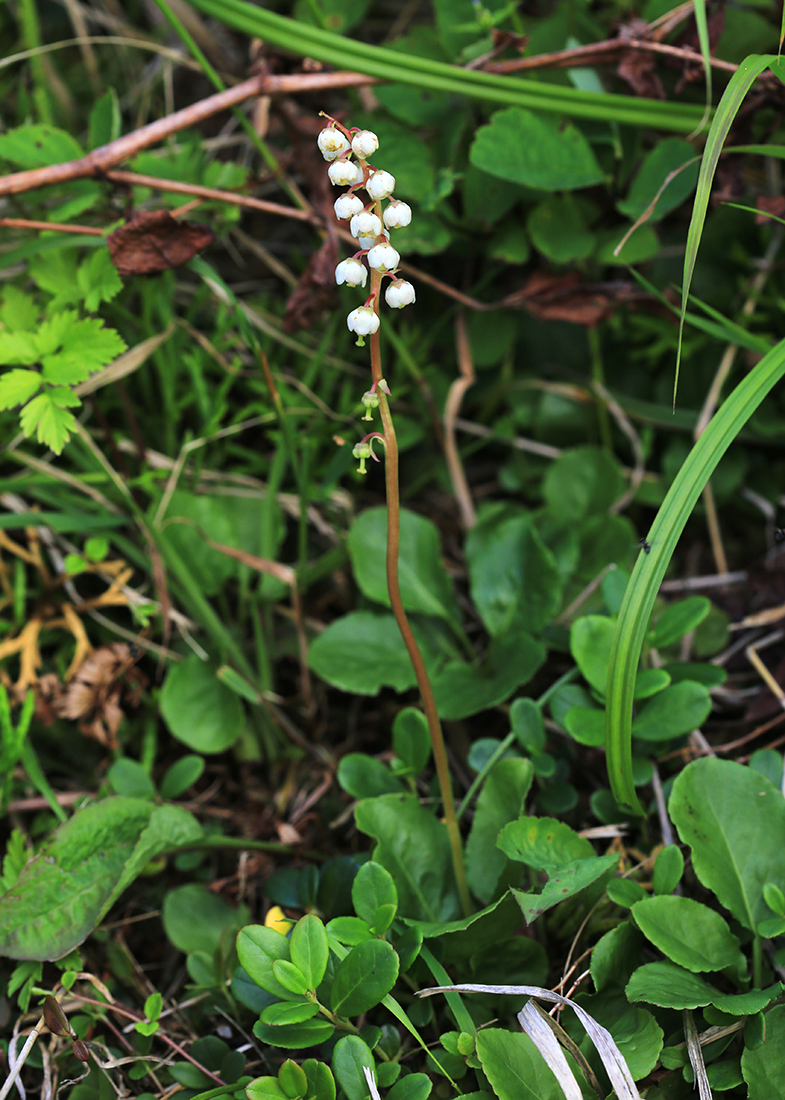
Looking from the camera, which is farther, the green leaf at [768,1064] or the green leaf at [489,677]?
the green leaf at [489,677]

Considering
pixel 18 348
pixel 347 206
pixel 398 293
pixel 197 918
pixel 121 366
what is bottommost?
pixel 197 918

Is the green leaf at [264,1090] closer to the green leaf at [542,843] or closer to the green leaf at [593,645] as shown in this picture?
the green leaf at [542,843]

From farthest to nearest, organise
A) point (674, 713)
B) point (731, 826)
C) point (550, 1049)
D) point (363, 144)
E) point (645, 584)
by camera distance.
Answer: point (674, 713), point (731, 826), point (645, 584), point (550, 1049), point (363, 144)

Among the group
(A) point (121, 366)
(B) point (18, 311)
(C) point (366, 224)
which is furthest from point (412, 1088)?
(B) point (18, 311)

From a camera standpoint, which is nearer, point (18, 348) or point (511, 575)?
point (18, 348)

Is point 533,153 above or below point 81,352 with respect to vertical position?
above

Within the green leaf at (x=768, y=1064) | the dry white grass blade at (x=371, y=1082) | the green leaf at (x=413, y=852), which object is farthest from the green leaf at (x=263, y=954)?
the green leaf at (x=768, y=1064)

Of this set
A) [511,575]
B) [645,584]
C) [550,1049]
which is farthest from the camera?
[511,575]

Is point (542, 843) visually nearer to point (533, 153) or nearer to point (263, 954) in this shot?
point (263, 954)
